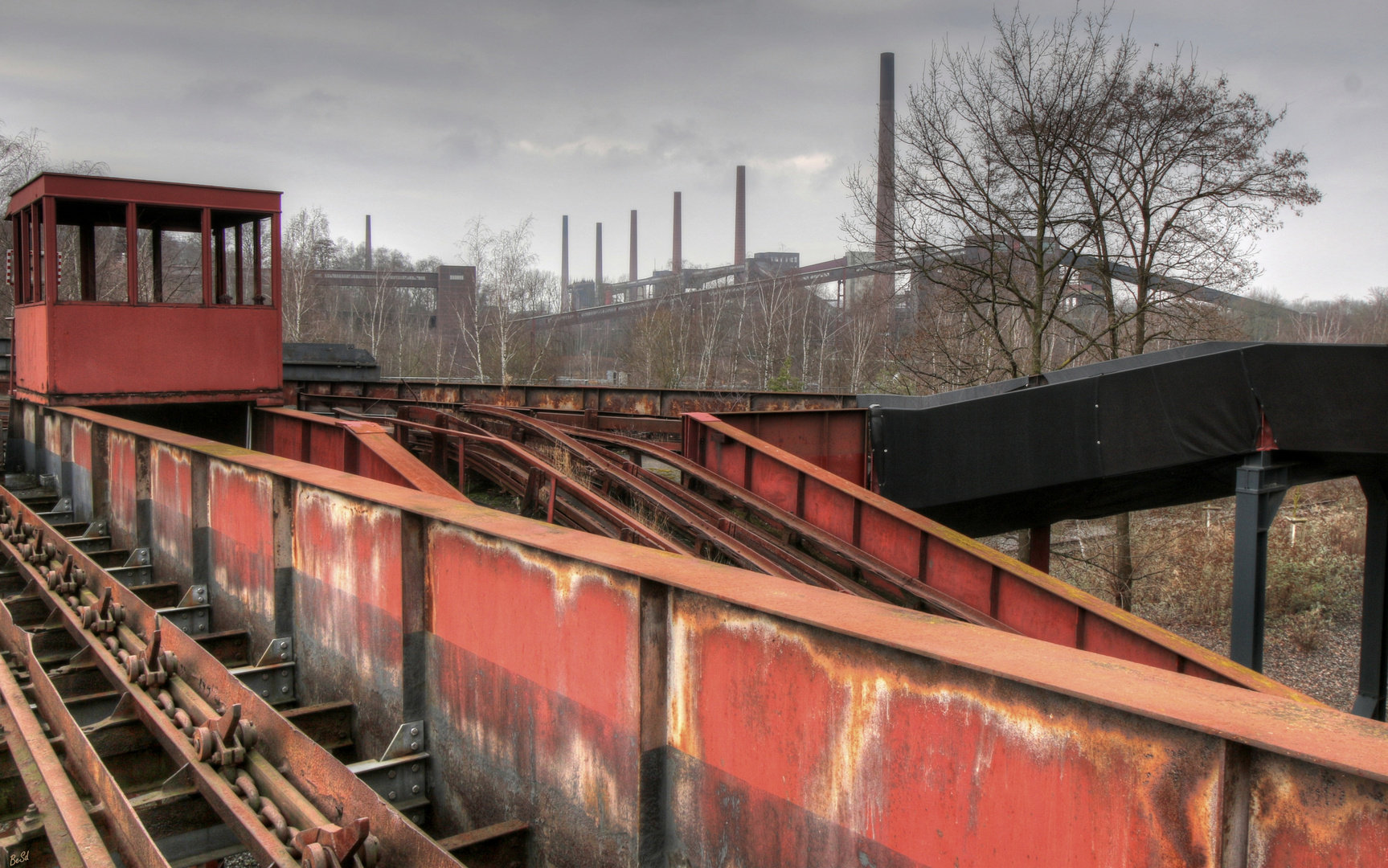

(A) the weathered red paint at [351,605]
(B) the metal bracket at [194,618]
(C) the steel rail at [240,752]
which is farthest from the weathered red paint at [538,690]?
(B) the metal bracket at [194,618]

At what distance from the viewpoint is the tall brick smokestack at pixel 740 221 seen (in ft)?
297

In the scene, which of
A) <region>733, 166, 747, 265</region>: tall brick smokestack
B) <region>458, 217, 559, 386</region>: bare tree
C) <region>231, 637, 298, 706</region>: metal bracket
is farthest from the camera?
<region>733, 166, 747, 265</region>: tall brick smokestack

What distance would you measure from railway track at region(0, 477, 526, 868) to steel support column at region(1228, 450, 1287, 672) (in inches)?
266

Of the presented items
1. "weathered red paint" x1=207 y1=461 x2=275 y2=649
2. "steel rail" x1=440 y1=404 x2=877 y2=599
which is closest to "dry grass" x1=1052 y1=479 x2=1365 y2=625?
"steel rail" x1=440 y1=404 x2=877 y2=599

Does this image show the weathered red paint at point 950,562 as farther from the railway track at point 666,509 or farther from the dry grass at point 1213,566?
the dry grass at point 1213,566

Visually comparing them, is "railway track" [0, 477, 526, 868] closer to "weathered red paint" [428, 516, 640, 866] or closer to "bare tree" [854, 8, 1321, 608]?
"weathered red paint" [428, 516, 640, 866]

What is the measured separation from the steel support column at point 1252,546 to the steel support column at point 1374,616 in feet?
9.38

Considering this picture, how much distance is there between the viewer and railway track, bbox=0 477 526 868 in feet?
10.3

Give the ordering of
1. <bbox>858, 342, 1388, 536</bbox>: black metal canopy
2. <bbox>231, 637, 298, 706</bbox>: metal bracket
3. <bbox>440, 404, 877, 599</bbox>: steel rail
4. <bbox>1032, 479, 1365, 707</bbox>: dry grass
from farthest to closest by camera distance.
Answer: <bbox>1032, 479, 1365, 707</bbox>: dry grass → <bbox>858, 342, 1388, 536</bbox>: black metal canopy → <bbox>440, 404, 877, 599</bbox>: steel rail → <bbox>231, 637, 298, 706</bbox>: metal bracket

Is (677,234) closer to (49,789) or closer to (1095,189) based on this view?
(1095,189)

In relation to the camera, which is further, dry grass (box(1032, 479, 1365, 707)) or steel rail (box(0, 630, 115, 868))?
dry grass (box(1032, 479, 1365, 707))

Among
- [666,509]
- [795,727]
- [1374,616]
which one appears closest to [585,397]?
[666,509]

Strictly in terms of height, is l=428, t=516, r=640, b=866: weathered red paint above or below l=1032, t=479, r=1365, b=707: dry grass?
above

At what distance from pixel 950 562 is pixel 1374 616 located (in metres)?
6.05
